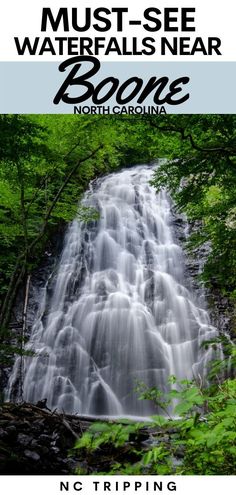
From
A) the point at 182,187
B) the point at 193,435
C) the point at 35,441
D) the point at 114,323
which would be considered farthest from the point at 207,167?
the point at 114,323

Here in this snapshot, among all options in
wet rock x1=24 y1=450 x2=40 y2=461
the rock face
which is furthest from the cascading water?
wet rock x1=24 y1=450 x2=40 y2=461

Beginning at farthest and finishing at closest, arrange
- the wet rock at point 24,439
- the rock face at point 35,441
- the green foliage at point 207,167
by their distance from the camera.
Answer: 1. the wet rock at point 24,439
2. the rock face at point 35,441
3. the green foliage at point 207,167

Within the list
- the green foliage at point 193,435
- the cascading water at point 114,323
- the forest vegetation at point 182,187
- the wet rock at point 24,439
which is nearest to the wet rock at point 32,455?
the wet rock at point 24,439

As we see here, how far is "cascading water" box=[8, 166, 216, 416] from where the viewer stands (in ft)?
33.8

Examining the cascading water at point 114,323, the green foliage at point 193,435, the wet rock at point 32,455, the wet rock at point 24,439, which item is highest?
the cascading water at point 114,323

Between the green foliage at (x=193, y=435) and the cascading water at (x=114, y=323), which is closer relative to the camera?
the green foliage at (x=193, y=435)

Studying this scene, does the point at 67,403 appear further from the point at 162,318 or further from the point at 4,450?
the point at 4,450

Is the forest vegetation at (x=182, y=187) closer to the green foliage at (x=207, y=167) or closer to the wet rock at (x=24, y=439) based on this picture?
the green foliage at (x=207, y=167)

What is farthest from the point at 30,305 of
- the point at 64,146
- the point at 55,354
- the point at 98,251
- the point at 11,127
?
the point at 11,127

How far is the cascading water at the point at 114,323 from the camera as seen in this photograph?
406 inches

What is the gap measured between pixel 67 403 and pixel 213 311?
516cm

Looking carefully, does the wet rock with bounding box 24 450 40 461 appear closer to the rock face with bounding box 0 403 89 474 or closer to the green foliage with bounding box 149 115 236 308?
the rock face with bounding box 0 403 89 474

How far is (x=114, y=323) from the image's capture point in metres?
11.8

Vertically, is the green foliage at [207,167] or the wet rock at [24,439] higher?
the green foliage at [207,167]
